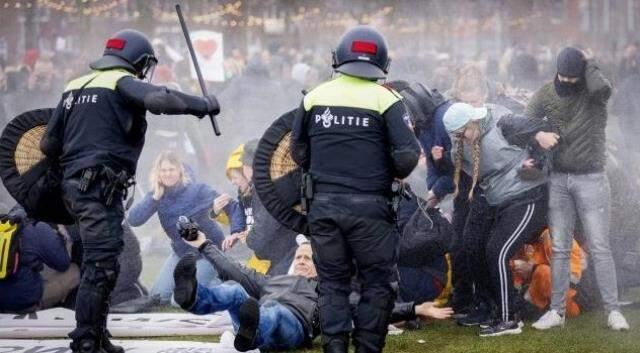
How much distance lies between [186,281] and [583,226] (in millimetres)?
2909

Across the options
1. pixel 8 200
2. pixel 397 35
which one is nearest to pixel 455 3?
pixel 397 35

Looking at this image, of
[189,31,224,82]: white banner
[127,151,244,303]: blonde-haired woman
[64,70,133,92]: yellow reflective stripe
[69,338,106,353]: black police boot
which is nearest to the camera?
[69,338,106,353]: black police boot

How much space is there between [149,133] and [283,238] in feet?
14.7

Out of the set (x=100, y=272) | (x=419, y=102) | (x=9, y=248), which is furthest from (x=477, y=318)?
(x=9, y=248)

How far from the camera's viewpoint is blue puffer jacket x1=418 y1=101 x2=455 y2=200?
27.4 feet

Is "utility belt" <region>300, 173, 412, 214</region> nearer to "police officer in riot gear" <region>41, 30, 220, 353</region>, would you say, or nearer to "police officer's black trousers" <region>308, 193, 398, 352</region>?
"police officer's black trousers" <region>308, 193, 398, 352</region>

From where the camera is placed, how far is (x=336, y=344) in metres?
6.36

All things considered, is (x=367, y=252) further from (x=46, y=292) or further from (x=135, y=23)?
(x=135, y=23)

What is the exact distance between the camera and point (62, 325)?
8203 mm

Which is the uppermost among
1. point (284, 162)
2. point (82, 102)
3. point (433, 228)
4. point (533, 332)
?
point (82, 102)

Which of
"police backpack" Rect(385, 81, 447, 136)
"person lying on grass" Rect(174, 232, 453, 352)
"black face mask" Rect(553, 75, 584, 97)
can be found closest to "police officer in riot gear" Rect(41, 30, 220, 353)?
"person lying on grass" Rect(174, 232, 453, 352)

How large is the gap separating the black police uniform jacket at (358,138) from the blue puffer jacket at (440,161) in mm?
1898

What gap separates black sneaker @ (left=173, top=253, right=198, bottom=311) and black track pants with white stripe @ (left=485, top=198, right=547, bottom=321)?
228 centimetres

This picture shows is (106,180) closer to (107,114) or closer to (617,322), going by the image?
(107,114)
